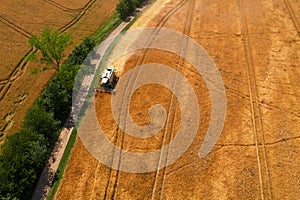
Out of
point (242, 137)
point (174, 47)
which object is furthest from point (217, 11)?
point (242, 137)

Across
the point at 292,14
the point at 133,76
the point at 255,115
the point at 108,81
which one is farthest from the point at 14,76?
the point at 292,14

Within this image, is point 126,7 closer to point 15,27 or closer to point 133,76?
point 133,76

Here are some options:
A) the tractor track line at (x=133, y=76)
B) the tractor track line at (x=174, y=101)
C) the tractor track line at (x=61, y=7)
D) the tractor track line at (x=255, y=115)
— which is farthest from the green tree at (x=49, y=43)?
the tractor track line at (x=255, y=115)

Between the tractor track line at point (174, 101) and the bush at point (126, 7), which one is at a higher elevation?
the bush at point (126, 7)

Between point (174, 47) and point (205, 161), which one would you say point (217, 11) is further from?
point (205, 161)

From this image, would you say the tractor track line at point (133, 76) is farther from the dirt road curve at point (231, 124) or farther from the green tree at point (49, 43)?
the green tree at point (49, 43)

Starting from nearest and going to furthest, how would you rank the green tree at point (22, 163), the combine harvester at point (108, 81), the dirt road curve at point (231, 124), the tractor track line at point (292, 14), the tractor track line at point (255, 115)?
the tractor track line at point (255, 115)
the green tree at point (22, 163)
the dirt road curve at point (231, 124)
the combine harvester at point (108, 81)
the tractor track line at point (292, 14)
